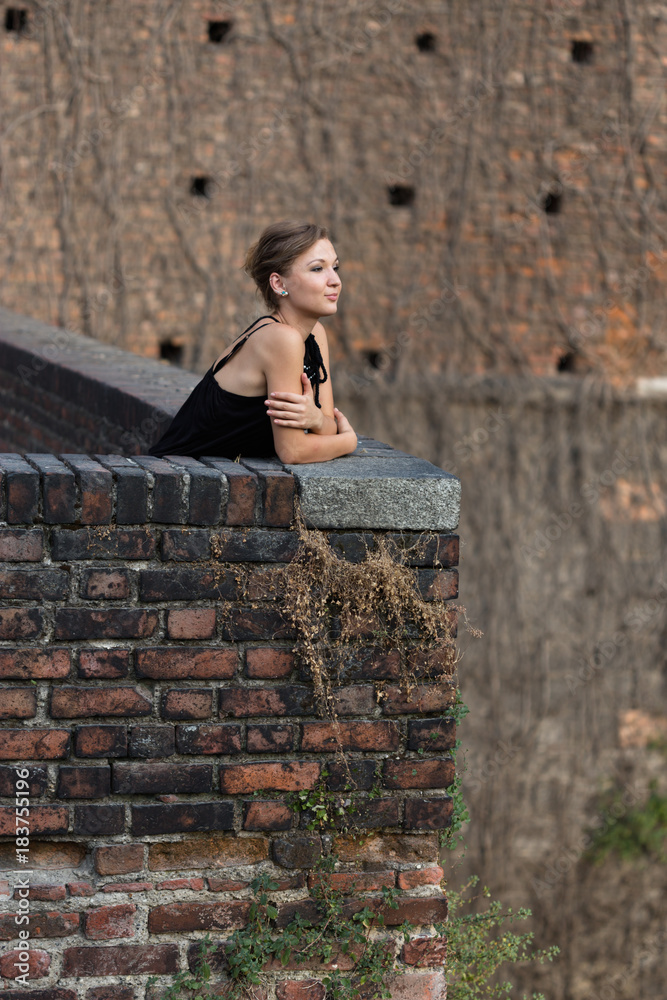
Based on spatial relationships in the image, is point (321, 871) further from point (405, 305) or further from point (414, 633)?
point (405, 305)

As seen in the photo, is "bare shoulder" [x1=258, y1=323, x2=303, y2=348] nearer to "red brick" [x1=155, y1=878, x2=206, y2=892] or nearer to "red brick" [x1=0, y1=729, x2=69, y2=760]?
"red brick" [x1=0, y1=729, x2=69, y2=760]

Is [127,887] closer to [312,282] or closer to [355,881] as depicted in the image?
[355,881]

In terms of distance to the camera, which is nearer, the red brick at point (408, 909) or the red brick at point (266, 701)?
the red brick at point (266, 701)

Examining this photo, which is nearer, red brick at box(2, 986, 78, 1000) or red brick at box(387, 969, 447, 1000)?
red brick at box(2, 986, 78, 1000)

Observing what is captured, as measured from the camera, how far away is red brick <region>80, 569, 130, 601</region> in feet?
6.48

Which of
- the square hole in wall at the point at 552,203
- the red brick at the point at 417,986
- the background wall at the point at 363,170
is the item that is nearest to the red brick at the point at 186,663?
the red brick at the point at 417,986

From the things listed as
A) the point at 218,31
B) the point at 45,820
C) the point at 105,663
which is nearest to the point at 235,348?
the point at 105,663

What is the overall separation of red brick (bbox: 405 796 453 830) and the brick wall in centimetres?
6

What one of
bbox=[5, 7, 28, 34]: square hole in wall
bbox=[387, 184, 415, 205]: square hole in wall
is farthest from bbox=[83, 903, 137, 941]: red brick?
bbox=[5, 7, 28, 34]: square hole in wall

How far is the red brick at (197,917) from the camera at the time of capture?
207cm

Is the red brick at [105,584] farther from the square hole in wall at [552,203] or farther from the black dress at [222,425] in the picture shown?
the square hole in wall at [552,203]

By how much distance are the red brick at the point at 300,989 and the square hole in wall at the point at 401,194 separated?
A: 230 inches

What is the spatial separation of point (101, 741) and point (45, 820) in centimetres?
18

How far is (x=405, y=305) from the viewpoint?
23.6 ft
